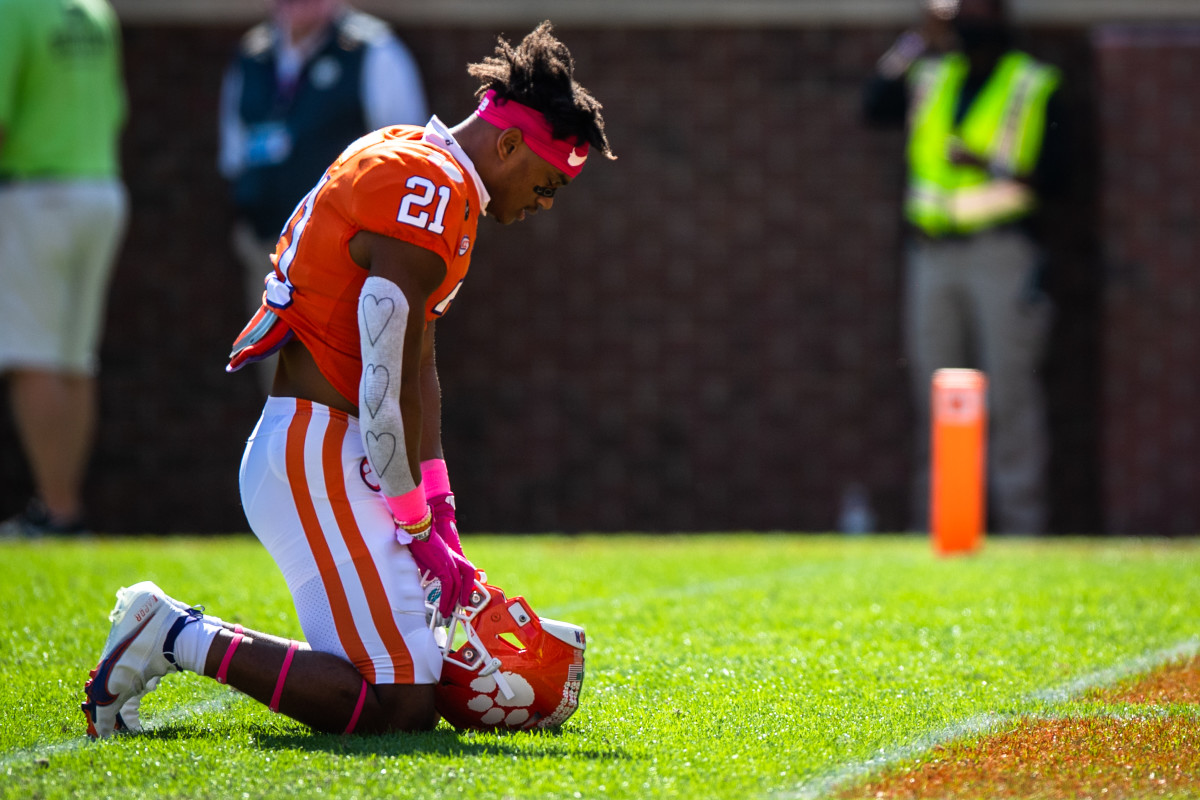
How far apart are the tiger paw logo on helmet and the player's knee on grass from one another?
0.36 feet

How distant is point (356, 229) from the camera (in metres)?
4.09

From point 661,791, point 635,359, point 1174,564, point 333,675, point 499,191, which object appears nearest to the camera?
point 661,791

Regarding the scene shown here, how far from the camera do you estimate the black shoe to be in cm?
824

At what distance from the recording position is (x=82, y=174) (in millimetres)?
8359

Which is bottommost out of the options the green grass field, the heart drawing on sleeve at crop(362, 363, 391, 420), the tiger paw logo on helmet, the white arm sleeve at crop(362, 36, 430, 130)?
the green grass field

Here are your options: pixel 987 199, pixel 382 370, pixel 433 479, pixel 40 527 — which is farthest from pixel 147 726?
pixel 987 199

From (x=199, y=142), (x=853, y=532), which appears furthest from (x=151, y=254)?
(x=853, y=532)

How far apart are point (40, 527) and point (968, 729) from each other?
5635 mm

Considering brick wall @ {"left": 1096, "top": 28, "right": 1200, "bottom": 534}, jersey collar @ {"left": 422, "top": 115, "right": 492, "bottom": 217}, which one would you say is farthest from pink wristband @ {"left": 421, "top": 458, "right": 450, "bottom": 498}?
brick wall @ {"left": 1096, "top": 28, "right": 1200, "bottom": 534}

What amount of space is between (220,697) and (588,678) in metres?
1.05

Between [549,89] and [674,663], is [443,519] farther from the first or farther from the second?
[549,89]

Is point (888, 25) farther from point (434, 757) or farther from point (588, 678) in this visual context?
point (434, 757)

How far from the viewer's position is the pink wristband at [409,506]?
4.06m

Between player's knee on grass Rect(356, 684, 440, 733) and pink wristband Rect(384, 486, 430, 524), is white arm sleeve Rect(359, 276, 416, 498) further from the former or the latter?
player's knee on grass Rect(356, 684, 440, 733)
